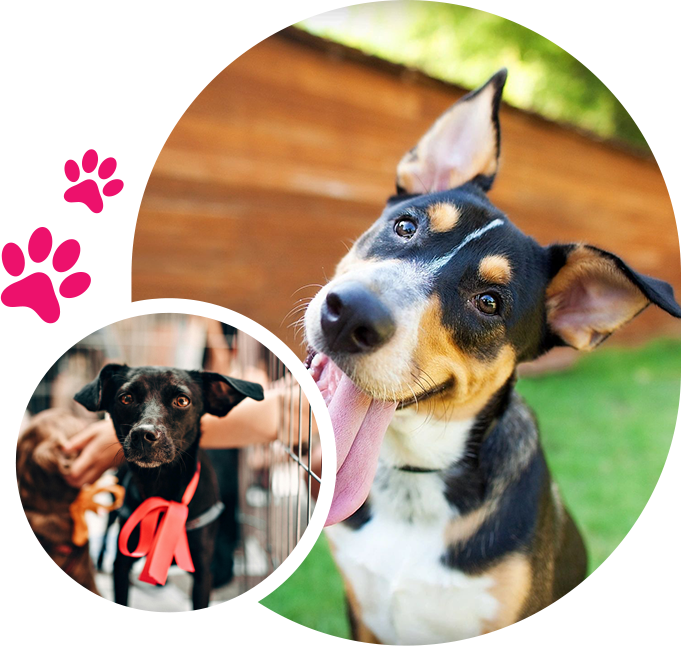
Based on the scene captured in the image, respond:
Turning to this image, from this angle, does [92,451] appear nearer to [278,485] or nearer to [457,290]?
[278,485]

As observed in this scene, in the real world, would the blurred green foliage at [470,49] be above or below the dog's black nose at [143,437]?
above

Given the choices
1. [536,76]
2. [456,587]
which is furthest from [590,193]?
[456,587]

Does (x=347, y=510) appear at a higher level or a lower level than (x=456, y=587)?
higher

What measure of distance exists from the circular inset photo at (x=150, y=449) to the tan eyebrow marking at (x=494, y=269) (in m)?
0.44

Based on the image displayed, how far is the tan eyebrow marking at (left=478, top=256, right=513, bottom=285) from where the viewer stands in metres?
1.22

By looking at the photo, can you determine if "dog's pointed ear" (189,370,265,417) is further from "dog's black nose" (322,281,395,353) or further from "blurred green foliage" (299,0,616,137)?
"blurred green foliage" (299,0,616,137)

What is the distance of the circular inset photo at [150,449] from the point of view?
1.10 metres

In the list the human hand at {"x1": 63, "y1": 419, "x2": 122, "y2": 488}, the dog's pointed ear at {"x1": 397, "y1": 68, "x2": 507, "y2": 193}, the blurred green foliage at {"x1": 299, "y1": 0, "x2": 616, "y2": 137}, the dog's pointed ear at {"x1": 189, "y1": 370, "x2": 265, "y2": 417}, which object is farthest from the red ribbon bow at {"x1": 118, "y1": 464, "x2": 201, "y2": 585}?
the blurred green foliage at {"x1": 299, "y1": 0, "x2": 616, "y2": 137}

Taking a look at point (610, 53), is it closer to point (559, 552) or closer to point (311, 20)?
point (311, 20)

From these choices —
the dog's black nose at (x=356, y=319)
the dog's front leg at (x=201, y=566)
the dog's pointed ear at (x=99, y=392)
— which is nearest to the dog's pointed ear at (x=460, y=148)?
the dog's black nose at (x=356, y=319)

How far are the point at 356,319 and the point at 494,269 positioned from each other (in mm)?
371

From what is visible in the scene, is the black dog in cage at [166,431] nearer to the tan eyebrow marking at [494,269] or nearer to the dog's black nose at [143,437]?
the dog's black nose at [143,437]

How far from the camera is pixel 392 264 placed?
3.90 feet

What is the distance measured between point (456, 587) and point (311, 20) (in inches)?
54.2
